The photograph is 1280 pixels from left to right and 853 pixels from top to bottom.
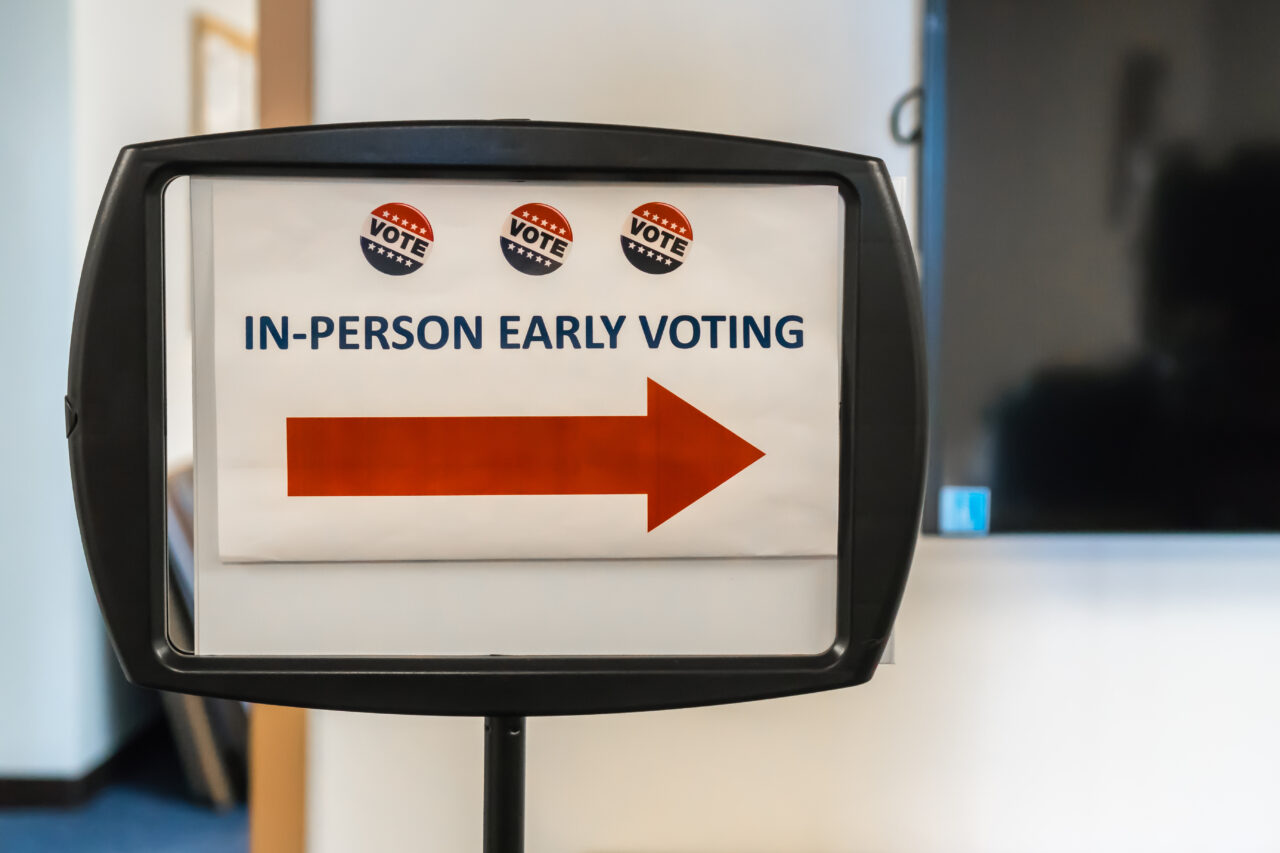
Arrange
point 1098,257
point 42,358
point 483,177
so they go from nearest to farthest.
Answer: point 483,177, point 1098,257, point 42,358

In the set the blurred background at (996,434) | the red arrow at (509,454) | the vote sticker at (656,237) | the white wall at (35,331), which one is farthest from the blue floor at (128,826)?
the vote sticker at (656,237)

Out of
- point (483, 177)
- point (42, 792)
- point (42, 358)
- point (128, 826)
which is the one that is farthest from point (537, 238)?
point (42, 792)

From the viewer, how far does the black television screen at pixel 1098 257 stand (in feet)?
2.11

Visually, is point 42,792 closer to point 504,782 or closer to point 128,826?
point 128,826

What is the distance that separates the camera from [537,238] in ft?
1.50

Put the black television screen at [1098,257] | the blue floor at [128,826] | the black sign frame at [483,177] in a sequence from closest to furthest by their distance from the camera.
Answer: the black sign frame at [483,177] < the black television screen at [1098,257] < the blue floor at [128,826]

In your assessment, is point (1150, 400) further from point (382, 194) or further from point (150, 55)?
point (150, 55)

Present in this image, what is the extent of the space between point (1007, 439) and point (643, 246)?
1.19ft

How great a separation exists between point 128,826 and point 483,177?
7.76 ft

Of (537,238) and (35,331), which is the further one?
(35,331)

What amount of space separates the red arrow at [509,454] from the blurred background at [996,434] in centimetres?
29

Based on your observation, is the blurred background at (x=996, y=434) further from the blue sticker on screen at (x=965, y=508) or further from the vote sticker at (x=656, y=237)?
the vote sticker at (x=656, y=237)

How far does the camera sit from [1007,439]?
0.66m

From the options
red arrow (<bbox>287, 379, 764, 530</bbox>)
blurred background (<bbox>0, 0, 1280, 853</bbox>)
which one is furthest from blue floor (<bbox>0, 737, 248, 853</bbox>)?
red arrow (<bbox>287, 379, 764, 530</bbox>)
